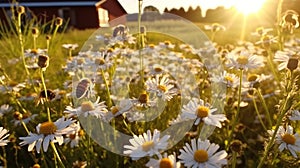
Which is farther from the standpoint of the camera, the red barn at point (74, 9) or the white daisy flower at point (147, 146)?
the red barn at point (74, 9)

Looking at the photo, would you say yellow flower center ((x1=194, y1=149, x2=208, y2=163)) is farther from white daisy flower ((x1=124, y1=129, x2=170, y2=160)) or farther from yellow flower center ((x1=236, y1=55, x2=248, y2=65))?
yellow flower center ((x1=236, y1=55, x2=248, y2=65))

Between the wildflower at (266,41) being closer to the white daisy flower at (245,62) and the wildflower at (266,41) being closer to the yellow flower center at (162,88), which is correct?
the white daisy flower at (245,62)

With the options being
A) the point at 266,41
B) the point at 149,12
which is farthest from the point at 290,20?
the point at 149,12

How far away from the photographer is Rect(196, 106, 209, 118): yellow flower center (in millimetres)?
1369

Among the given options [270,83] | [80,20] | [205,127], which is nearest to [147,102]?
[205,127]

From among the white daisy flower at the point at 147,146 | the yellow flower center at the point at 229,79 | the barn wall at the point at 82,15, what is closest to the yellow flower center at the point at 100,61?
the yellow flower center at the point at 229,79

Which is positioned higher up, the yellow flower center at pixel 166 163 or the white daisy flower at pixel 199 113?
the white daisy flower at pixel 199 113

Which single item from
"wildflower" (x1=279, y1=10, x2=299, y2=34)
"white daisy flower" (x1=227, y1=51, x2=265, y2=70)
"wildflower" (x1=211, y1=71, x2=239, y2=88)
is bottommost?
"wildflower" (x1=211, y1=71, x2=239, y2=88)

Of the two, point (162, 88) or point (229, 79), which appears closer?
point (162, 88)

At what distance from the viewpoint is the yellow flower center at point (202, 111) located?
137cm

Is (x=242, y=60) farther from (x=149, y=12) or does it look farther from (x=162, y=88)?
(x=149, y=12)

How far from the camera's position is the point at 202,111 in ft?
4.52

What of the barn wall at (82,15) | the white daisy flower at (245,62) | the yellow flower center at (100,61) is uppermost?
the white daisy flower at (245,62)

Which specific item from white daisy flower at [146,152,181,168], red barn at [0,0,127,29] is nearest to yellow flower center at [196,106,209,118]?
white daisy flower at [146,152,181,168]
